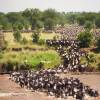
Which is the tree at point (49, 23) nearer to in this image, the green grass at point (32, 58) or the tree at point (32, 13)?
the tree at point (32, 13)

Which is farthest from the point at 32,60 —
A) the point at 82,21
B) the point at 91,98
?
the point at 82,21

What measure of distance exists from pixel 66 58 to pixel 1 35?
23.5ft

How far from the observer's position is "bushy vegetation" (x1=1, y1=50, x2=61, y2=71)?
Answer: 18.2 metres

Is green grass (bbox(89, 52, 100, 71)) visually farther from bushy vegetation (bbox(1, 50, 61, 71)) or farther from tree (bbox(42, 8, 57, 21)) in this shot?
tree (bbox(42, 8, 57, 21))

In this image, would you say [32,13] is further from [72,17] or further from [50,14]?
[72,17]

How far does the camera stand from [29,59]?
19.3 m

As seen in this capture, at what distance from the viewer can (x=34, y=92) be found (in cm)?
1190

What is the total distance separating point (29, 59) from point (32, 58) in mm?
372

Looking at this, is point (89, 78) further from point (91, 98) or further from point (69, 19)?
point (69, 19)

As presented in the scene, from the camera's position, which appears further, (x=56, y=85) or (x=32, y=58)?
(x=32, y=58)

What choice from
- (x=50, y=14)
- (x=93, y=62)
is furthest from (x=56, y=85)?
(x=50, y=14)

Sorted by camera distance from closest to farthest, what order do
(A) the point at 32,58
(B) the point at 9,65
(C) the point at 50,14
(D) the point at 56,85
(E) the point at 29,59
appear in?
1. (D) the point at 56,85
2. (B) the point at 9,65
3. (E) the point at 29,59
4. (A) the point at 32,58
5. (C) the point at 50,14

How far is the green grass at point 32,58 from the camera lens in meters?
18.3

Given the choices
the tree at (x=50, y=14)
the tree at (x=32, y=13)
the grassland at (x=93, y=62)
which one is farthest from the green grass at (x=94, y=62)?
the tree at (x=50, y=14)
